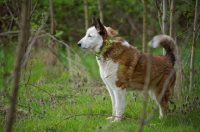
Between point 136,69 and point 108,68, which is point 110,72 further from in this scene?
point 136,69

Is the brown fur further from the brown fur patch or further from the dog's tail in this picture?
the dog's tail

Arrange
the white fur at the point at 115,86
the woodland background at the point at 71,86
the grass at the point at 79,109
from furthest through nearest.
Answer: the white fur at the point at 115,86 < the grass at the point at 79,109 < the woodland background at the point at 71,86

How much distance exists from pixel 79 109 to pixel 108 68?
2.87 ft

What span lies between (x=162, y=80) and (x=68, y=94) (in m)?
2.22

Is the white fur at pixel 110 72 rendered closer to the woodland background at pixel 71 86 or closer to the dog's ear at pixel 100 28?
the dog's ear at pixel 100 28

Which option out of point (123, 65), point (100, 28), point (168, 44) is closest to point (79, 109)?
point (123, 65)

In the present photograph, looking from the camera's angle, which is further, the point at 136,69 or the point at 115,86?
the point at 136,69

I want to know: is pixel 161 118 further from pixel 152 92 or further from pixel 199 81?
pixel 199 81

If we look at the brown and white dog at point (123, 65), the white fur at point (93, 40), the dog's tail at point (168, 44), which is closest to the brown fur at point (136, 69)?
the brown and white dog at point (123, 65)

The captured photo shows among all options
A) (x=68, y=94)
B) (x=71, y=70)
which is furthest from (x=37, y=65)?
(x=68, y=94)

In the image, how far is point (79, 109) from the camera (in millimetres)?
4773

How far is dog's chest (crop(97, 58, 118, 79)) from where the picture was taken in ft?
14.6

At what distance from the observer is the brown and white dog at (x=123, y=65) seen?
4.45 meters

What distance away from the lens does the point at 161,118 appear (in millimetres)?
4363
